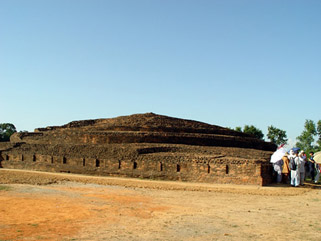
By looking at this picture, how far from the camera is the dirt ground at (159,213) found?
7090mm

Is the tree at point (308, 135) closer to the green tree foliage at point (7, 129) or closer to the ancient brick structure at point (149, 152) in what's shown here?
the ancient brick structure at point (149, 152)

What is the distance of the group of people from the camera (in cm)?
1620

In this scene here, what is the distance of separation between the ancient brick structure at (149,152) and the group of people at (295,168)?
880 mm

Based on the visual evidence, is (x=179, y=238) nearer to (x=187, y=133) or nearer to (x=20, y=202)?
(x=20, y=202)

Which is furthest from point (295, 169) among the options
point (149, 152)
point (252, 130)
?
point (252, 130)

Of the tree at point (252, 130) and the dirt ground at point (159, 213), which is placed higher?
the tree at point (252, 130)

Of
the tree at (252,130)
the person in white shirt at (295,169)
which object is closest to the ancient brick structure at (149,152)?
the person in white shirt at (295,169)

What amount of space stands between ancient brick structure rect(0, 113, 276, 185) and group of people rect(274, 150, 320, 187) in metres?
0.88

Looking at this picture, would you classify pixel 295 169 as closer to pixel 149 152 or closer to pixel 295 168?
pixel 295 168

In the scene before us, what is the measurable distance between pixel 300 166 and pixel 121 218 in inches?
417

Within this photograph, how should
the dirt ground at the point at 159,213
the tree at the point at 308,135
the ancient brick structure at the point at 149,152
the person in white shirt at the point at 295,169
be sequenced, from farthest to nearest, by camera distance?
1. the tree at the point at 308,135
2. the ancient brick structure at the point at 149,152
3. the person in white shirt at the point at 295,169
4. the dirt ground at the point at 159,213

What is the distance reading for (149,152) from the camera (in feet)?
67.9

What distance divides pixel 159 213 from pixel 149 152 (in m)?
11.3

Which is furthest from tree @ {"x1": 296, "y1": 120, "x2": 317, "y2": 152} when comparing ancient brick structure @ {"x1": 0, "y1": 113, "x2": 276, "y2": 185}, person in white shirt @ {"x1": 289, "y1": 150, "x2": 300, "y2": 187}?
person in white shirt @ {"x1": 289, "y1": 150, "x2": 300, "y2": 187}
